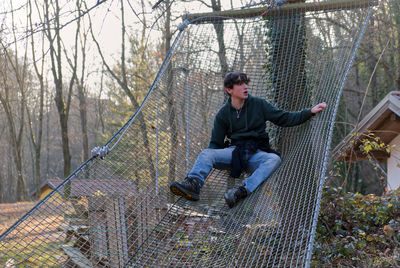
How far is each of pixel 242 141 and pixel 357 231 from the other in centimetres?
97

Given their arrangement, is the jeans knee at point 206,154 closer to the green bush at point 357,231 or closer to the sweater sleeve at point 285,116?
the sweater sleeve at point 285,116

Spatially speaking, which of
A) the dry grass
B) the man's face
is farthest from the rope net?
the man's face

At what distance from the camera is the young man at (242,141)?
110 inches

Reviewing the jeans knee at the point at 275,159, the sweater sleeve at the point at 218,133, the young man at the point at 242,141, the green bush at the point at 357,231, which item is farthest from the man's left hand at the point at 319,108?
the green bush at the point at 357,231

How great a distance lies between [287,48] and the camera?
3.73 m

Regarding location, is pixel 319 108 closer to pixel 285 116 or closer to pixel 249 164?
pixel 285 116

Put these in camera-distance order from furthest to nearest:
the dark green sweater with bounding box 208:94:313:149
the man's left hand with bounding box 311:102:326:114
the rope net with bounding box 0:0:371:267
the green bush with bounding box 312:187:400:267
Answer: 1. the dark green sweater with bounding box 208:94:313:149
2. the man's left hand with bounding box 311:102:326:114
3. the green bush with bounding box 312:187:400:267
4. the rope net with bounding box 0:0:371:267

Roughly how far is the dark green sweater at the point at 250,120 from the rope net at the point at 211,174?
0.12 metres

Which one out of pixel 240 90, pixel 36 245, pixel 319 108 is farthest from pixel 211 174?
pixel 36 245

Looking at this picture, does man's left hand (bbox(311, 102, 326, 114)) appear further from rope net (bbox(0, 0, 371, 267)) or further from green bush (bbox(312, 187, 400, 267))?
green bush (bbox(312, 187, 400, 267))

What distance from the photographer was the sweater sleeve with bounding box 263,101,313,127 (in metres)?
2.96

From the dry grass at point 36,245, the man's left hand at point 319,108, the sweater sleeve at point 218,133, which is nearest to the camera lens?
the dry grass at point 36,245

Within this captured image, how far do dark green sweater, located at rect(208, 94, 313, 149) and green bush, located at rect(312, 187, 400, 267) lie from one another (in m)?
0.71

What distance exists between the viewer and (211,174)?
310 cm
